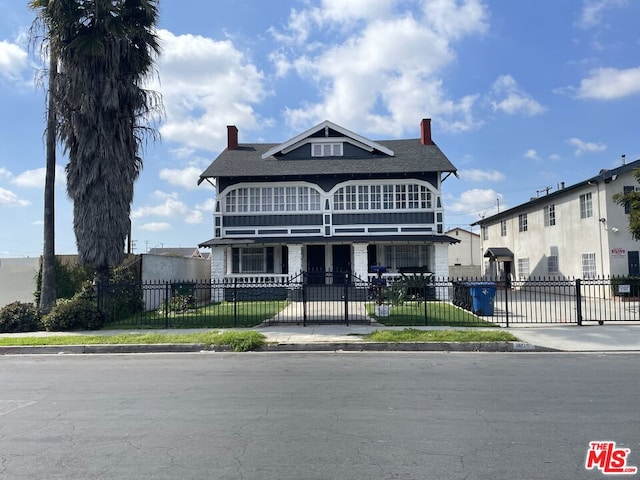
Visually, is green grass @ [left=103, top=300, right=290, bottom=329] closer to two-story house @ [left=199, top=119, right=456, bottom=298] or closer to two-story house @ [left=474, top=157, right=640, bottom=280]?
two-story house @ [left=199, top=119, right=456, bottom=298]

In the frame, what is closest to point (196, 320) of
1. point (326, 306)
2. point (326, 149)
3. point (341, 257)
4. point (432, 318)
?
point (326, 306)

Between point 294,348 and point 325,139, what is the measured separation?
17.1 metres

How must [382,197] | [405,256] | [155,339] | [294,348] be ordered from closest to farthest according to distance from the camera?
[294,348] → [155,339] → [382,197] → [405,256]

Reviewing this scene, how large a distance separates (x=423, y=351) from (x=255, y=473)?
23.6ft

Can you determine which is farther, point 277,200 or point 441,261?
point 277,200

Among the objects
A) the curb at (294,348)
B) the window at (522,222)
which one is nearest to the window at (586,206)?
the window at (522,222)

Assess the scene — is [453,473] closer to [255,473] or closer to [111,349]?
[255,473]

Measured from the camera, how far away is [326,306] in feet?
62.9

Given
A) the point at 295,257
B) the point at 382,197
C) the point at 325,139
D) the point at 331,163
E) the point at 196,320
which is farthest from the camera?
the point at 325,139

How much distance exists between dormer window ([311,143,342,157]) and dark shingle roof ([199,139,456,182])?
360 mm

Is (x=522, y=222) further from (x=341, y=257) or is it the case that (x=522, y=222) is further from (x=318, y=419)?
(x=318, y=419)

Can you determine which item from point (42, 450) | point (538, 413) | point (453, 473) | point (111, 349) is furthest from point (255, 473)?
point (111, 349)

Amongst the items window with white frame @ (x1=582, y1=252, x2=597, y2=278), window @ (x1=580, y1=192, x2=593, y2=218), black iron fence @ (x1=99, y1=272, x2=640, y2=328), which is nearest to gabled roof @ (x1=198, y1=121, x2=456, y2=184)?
window @ (x1=580, y1=192, x2=593, y2=218)

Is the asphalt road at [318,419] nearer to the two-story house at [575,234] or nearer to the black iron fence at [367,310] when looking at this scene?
the black iron fence at [367,310]
